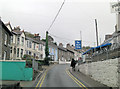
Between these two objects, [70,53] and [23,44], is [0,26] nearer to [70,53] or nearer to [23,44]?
[23,44]

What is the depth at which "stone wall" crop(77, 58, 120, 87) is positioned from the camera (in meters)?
12.5

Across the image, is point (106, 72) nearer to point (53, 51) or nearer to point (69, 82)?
point (69, 82)

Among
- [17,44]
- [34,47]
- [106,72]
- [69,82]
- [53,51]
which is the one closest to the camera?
[106,72]

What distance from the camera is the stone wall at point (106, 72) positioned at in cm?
1255

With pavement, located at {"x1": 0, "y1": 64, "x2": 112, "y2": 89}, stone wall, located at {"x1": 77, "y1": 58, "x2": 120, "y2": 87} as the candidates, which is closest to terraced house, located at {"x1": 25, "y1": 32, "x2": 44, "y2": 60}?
pavement, located at {"x1": 0, "y1": 64, "x2": 112, "y2": 89}

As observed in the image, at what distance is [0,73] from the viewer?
18516 mm

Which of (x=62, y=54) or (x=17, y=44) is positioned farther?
(x=62, y=54)

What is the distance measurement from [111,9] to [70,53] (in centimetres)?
6797

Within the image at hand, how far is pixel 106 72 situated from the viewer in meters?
14.5

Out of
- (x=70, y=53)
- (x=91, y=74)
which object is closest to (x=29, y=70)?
(x=91, y=74)

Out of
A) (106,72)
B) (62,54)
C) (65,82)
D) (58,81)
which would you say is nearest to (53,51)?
(62,54)

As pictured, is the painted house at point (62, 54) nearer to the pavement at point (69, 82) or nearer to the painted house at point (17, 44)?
the painted house at point (17, 44)

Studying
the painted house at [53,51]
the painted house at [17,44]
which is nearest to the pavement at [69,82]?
the painted house at [17,44]

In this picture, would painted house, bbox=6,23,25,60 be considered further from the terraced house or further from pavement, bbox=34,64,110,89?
pavement, bbox=34,64,110,89
